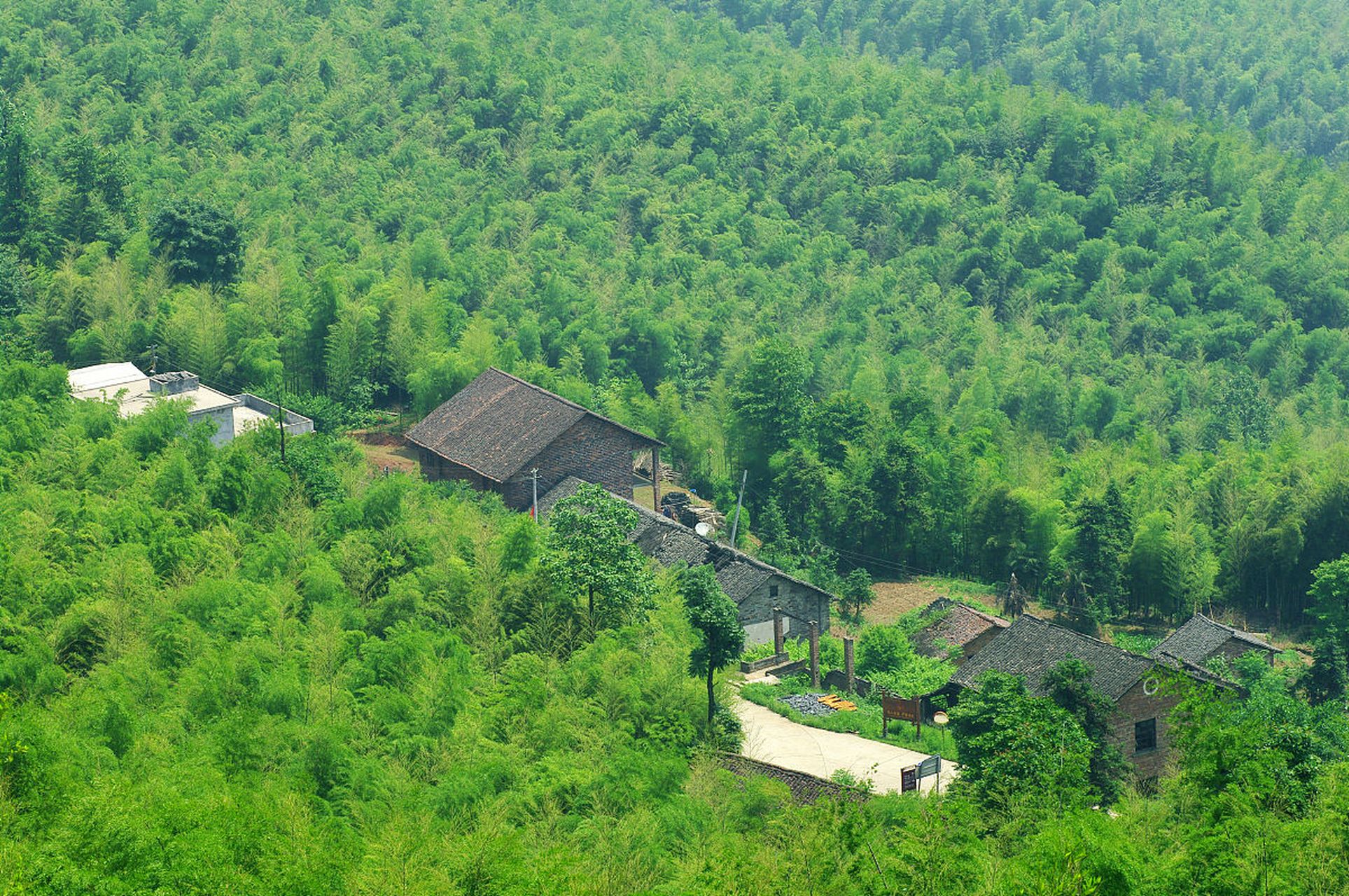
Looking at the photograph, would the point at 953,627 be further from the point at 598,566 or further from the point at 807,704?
the point at 598,566

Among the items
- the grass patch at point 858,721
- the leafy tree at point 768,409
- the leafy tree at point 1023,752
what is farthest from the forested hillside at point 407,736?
the leafy tree at point 768,409

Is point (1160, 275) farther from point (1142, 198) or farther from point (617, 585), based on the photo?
point (617, 585)

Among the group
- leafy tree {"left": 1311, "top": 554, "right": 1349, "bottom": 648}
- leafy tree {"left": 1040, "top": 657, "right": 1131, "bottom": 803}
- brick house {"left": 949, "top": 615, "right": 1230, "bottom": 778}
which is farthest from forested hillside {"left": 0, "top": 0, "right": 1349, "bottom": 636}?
leafy tree {"left": 1040, "top": 657, "right": 1131, "bottom": 803}

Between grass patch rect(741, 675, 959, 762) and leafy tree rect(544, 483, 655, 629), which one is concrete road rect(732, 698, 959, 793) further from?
leafy tree rect(544, 483, 655, 629)

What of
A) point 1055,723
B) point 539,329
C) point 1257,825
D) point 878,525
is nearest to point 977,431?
point 878,525

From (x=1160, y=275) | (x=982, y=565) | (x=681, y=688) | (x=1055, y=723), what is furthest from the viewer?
(x=1160, y=275)

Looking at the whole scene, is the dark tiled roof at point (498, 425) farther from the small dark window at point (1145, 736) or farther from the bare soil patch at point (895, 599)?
the small dark window at point (1145, 736)
